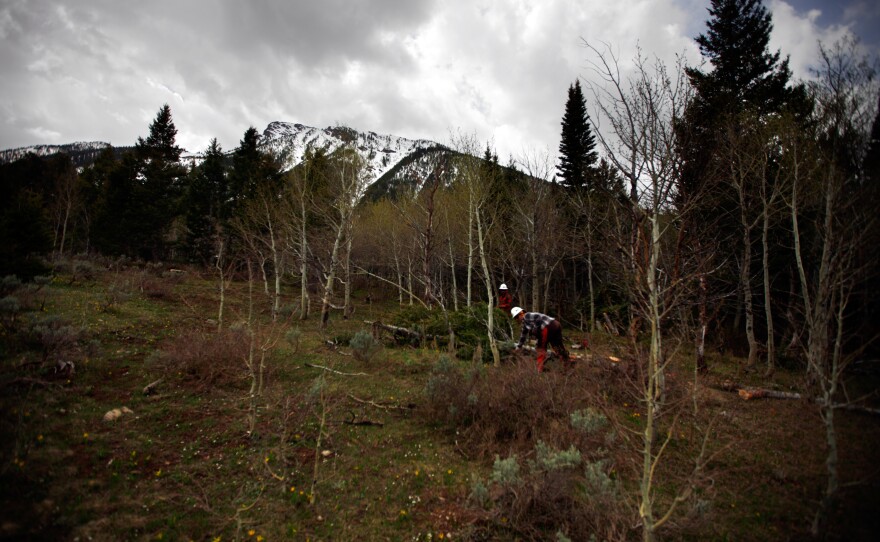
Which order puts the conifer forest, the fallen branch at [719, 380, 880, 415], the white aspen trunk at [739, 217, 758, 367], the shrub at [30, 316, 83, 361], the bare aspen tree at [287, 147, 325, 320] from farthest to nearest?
the bare aspen tree at [287, 147, 325, 320] < the white aspen trunk at [739, 217, 758, 367] < the fallen branch at [719, 380, 880, 415] < the shrub at [30, 316, 83, 361] < the conifer forest

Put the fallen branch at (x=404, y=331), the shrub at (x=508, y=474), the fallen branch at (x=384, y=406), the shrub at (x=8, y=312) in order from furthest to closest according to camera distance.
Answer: the fallen branch at (x=404, y=331) → the shrub at (x=8, y=312) → the fallen branch at (x=384, y=406) → the shrub at (x=508, y=474)

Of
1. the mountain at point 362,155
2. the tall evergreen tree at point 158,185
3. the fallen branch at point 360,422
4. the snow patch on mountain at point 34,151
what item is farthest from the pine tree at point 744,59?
the tall evergreen tree at point 158,185

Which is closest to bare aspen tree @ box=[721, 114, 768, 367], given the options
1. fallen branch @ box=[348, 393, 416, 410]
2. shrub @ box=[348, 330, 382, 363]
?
fallen branch @ box=[348, 393, 416, 410]

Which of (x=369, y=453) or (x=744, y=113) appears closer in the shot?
(x=369, y=453)

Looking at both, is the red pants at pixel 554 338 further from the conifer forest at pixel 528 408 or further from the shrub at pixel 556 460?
the shrub at pixel 556 460

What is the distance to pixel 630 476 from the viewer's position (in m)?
4.85

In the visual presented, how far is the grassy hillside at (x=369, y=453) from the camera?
353cm

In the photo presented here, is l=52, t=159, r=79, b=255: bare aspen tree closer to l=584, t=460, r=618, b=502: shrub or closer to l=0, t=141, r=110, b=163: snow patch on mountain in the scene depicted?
l=0, t=141, r=110, b=163: snow patch on mountain

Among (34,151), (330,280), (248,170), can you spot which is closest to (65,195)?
(248,170)

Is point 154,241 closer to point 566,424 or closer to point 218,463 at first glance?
point 218,463

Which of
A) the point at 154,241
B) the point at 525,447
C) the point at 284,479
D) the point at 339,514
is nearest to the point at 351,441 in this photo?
the point at 284,479

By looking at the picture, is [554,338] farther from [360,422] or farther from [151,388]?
[151,388]

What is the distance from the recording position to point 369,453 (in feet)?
Answer: 17.5

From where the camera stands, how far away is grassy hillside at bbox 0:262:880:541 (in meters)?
3.53
